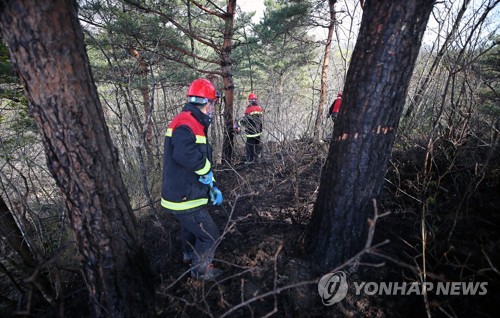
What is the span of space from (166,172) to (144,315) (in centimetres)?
127

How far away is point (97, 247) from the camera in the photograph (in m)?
1.70

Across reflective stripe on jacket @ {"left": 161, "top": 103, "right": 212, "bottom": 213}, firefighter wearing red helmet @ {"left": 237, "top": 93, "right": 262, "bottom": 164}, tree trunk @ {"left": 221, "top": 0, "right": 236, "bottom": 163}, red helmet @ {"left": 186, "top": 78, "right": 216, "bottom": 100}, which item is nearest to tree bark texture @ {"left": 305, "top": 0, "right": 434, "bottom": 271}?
reflective stripe on jacket @ {"left": 161, "top": 103, "right": 212, "bottom": 213}

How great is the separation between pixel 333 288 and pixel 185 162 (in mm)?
1793

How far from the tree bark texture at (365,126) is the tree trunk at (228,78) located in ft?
13.3

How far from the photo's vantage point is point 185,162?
2.32m

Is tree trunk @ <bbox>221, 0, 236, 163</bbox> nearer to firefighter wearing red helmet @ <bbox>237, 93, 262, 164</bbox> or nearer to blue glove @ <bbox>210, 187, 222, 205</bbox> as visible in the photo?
firefighter wearing red helmet @ <bbox>237, 93, 262, 164</bbox>

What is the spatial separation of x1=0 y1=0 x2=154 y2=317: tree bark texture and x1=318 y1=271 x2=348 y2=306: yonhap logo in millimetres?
1465

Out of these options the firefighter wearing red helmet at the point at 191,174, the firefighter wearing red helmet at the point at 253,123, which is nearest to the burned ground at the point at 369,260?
the firefighter wearing red helmet at the point at 191,174

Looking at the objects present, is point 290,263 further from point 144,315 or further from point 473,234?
point 473,234

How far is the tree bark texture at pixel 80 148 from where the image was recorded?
1.32m

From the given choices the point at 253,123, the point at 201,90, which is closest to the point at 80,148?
the point at 201,90

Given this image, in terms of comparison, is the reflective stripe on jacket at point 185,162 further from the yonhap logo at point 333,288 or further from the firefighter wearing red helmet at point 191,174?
the yonhap logo at point 333,288

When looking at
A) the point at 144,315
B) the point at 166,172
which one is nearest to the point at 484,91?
the point at 166,172

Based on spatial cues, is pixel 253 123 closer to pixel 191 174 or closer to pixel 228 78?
pixel 228 78
